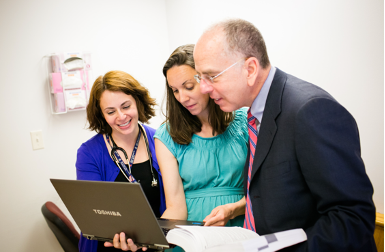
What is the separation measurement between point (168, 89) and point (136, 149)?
0.49 meters

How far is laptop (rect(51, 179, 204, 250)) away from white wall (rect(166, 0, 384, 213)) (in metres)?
1.57

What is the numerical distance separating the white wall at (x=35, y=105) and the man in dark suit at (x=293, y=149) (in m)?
1.88

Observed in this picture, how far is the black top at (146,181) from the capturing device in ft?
5.41

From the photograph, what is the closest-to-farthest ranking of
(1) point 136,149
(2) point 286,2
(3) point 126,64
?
(1) point 136,149 < (2) point 286,2 < (3) point 126,64

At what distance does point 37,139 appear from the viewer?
2.41 meters

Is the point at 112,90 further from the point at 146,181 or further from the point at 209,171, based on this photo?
the point at 209,171

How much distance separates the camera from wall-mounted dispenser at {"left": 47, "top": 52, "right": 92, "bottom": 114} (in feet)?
7.89

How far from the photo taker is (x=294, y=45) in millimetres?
2266

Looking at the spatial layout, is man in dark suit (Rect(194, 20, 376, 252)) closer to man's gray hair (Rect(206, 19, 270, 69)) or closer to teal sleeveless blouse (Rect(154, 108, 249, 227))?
man's gray hair (Rect(206, 19, 270, 69))

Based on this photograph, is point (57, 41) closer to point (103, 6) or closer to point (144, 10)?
point (103, 6)

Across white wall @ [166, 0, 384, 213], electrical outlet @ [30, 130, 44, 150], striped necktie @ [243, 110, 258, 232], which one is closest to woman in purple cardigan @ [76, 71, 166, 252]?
striped necktie @ [243, 110, 258, 232]

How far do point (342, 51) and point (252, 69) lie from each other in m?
1.33

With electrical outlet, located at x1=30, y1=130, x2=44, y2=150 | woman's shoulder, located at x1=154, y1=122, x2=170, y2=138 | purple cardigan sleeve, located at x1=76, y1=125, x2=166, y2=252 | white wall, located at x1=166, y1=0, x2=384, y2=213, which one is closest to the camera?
woman's shoulder, located at x1=154, y1=122, x2=170, y2=138

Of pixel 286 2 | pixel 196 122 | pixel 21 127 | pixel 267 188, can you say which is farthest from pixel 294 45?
pixel 21 127
